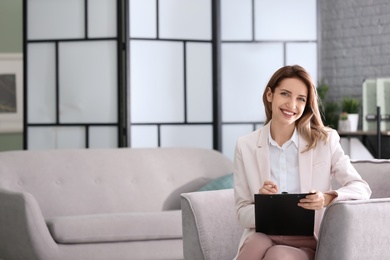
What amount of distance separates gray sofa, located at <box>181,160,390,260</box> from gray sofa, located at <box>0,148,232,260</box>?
1228 mm

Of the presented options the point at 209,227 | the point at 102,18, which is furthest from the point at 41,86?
the point at 209,227

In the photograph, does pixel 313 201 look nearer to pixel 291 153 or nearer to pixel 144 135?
pixel 291 153

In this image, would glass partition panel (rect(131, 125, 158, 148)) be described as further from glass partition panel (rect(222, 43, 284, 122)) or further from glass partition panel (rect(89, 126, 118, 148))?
glass partition panel (rect(222, 43, 284, 122))

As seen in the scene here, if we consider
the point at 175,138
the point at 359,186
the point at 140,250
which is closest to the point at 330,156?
the point at 359,186

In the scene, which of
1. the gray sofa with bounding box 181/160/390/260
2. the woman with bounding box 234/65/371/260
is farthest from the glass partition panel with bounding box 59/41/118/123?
the woman with bounding box 234/65/371/260

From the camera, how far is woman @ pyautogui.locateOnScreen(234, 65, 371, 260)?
8.56 feet

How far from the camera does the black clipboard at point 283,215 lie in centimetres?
241

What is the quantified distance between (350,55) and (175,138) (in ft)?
5.19

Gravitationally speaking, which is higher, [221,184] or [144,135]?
[144,135]

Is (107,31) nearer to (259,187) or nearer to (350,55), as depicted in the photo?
(350,55)

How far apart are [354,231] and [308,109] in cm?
48

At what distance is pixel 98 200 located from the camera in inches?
178

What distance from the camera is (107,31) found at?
5676 millimetres

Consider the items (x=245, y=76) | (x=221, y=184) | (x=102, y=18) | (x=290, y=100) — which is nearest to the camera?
(x=290, y=100)
